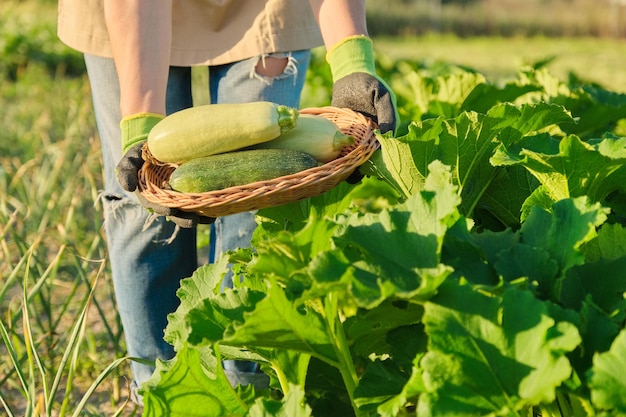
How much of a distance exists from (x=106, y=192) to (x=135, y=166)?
549 millimetres

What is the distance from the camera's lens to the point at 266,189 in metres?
1.93

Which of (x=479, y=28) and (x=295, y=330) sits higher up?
(x=295, y=330)

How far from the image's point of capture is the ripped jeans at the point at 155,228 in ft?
8.69

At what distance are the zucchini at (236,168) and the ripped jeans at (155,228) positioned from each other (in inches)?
19.6

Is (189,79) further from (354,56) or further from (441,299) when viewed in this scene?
(441,299)

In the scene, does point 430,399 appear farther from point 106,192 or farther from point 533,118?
point 106,192

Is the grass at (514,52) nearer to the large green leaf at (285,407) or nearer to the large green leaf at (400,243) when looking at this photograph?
the large green leaf at (400,243)

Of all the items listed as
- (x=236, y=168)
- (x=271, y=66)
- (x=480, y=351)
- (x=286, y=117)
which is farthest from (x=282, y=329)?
(x=271, y=66)

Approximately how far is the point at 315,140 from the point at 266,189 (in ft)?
0.93

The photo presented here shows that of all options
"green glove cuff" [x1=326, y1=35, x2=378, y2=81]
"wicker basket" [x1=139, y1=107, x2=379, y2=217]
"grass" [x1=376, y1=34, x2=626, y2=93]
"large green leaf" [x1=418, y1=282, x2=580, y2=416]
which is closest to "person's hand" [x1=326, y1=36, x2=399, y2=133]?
"green glove cuff" [x1=326, y1=35, x2=378, y2=81]

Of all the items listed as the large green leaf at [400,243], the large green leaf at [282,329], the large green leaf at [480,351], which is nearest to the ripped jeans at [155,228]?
the large green leaf at [282,329]

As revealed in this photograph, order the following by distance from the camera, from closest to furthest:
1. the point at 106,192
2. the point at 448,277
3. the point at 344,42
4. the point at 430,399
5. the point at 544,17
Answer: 1. the point at 430,399
2. the point at 448,277
3. the point at 344,42
4. the point at 106,192
5. the point at 544,17

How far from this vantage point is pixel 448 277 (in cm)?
158

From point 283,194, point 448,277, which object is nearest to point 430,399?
point 448,277
